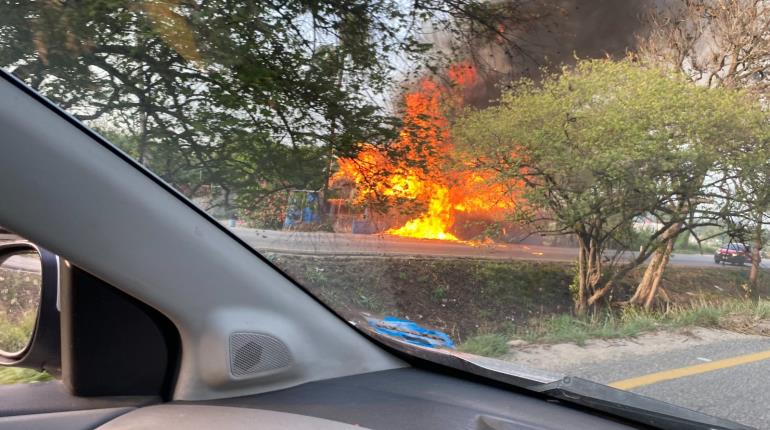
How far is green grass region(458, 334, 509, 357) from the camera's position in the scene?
418 centimetres

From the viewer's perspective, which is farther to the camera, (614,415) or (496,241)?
(496,241)

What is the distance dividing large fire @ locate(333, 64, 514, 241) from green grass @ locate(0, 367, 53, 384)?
7.46 ft

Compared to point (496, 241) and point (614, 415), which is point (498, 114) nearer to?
point (496, 241)

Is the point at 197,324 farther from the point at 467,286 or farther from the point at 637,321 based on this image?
the point at 637,321

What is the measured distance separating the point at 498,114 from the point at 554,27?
37.0 inches

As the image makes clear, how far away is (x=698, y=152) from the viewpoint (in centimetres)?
533

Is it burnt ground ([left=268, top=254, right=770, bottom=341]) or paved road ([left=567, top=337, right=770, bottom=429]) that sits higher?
burnt ground ([left=268, top=254, right=770, bottom=341])

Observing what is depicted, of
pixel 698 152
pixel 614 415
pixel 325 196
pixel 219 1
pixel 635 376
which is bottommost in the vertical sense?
pixel 635 376

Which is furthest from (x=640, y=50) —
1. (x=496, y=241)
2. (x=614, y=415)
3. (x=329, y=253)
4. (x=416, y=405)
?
(x=416, y=405)

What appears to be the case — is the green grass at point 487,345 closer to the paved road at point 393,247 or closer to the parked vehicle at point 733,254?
the paved road at point 393,247

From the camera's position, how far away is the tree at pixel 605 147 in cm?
530

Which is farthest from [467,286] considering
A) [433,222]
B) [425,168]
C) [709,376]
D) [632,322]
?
[709,376]

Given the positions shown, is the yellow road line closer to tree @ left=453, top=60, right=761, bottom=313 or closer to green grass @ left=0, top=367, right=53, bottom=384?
tree @ left=453, top=60, right=761, bottom=313

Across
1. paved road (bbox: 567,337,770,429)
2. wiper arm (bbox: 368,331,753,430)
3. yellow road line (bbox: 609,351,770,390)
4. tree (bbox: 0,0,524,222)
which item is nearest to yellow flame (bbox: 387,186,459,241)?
tree (bbox: 0,0,524,222)
